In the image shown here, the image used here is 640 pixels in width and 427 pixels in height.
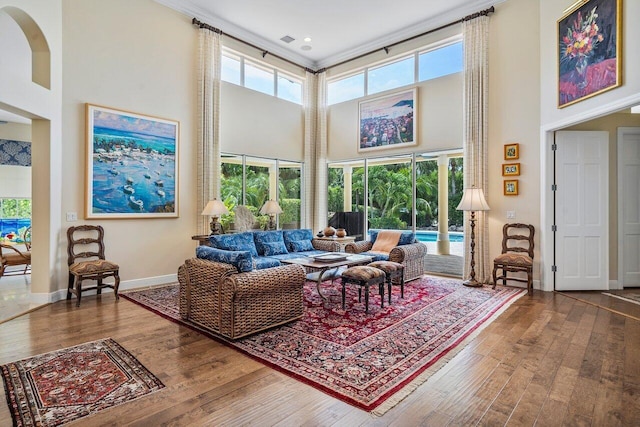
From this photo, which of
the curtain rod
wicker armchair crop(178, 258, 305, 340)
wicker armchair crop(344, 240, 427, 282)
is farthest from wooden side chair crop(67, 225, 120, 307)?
the curtain rod

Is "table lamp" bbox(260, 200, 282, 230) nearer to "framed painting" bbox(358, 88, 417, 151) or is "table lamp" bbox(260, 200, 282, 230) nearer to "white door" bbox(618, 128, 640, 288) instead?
"framed painting" bbox(358, 88, 417, 151)

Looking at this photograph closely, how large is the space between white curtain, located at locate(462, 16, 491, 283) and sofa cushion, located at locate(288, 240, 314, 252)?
2.87 m

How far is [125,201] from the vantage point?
5426mm

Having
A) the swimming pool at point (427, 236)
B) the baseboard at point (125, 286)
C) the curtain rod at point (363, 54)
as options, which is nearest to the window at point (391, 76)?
the curtain rod at point (363, 54)

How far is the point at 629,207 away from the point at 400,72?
471 cm

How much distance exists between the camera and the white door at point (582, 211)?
531cm

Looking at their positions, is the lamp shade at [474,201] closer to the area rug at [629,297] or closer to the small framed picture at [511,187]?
the small framed picture at [511,187]

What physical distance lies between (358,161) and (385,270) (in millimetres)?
4085

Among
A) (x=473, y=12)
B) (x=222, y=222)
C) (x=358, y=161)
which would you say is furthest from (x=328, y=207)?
(x=473, y=12)

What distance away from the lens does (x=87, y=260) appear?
5082 millimetres

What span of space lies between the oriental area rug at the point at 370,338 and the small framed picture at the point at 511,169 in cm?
192

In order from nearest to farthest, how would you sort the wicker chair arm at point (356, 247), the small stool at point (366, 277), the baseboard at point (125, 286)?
the small stool at point (366, 277) → the baseboard at point (125, 286) → the wicker chair arm at point (356, 247)

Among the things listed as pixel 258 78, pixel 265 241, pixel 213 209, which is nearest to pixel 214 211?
pixel 213 209

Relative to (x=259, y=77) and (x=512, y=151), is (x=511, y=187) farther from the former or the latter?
(x=259, y=77)
